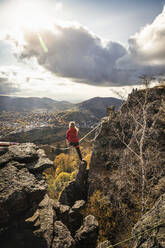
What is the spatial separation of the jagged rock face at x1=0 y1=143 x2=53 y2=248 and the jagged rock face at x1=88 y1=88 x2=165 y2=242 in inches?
338

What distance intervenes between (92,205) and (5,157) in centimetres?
1518

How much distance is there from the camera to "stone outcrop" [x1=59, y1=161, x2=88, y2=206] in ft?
68.7

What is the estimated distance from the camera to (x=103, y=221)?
61.1 ft

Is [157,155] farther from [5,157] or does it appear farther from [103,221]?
[5,157]

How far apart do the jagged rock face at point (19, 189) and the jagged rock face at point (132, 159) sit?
859 centimetres

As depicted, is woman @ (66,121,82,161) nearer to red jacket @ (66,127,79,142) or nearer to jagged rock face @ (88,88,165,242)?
red jacket @ (66,127,79,142)

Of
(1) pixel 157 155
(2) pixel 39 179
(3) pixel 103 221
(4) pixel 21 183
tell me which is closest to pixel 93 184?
(3) pixel 103 221

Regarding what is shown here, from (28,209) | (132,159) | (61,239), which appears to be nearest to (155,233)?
(61,239)

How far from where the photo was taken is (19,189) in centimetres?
773

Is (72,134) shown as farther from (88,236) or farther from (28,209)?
(88,236)

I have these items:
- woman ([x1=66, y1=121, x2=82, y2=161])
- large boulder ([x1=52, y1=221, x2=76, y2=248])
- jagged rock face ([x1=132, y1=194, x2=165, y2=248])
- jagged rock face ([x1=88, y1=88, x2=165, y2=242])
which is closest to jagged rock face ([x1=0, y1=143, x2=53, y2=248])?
large boulder ([x1=52, y1=221, x2=76, y2=248])

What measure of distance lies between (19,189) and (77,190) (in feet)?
51.5

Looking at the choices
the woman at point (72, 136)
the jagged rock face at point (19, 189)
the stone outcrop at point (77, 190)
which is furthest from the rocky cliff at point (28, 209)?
the stone outcrop at point (77, 190)

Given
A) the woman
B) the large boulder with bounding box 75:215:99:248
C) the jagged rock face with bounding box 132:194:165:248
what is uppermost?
the woman
